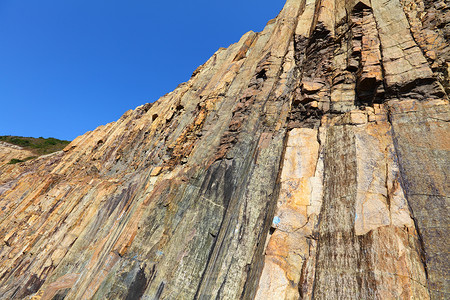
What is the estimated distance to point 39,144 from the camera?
58500mm

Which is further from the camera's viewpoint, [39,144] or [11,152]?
[39,144]

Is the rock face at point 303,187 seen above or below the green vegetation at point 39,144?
above

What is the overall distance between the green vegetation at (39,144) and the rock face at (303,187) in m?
48.4

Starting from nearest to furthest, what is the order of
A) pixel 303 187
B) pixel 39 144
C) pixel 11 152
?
pixel 303 187 < pixel 11 152 < pixel 39 144

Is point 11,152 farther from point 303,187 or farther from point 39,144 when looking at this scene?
point 303,187

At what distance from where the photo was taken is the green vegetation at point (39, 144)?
2101 inches

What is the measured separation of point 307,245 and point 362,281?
149 cm

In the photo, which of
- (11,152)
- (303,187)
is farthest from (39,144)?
(303,187)

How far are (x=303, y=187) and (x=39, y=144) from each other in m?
71.8

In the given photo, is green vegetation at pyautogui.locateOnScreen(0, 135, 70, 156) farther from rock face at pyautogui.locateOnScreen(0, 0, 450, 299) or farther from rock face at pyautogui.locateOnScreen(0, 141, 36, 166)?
rock face at pyautogui.locateOnScreen(0, 0, 450, 299)

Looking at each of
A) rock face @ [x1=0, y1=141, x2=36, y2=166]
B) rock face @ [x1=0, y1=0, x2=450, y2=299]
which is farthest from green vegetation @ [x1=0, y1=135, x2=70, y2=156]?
rock face @ [x1=0, y1=0, x2=450, y2=299]

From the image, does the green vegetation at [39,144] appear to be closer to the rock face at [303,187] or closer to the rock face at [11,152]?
the rock face at [11,152]

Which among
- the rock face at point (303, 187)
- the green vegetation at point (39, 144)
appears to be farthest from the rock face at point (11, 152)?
the rock face at point (303, 187)

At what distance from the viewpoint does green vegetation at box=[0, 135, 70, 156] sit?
175 feet
